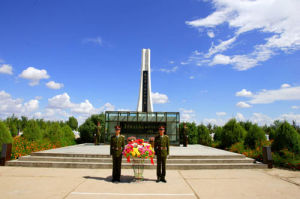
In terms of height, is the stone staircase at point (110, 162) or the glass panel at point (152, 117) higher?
the glass panel at point (152, 117)

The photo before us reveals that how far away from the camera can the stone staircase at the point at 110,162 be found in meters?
9.34

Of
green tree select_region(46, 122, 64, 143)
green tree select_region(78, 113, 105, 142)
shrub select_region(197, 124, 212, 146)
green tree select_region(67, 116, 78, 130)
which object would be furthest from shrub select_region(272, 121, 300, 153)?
green tree select_region(67, 116, 78, 130)

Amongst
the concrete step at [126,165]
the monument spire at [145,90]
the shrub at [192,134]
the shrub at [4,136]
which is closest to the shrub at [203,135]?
A: the shrub at [192,134]

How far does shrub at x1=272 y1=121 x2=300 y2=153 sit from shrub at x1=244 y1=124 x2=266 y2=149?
2.37 m

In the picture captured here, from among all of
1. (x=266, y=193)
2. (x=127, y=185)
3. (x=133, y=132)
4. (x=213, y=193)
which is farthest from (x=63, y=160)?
(x=133, y=132)

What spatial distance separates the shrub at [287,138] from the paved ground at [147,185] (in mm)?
2875

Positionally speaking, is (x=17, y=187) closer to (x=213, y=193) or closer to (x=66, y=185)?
(x=66, y=185)

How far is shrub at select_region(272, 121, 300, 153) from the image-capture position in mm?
10781

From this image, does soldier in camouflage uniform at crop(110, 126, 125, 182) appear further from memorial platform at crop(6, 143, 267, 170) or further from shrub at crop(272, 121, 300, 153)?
shrub at crop(272, 121, 300, 153)

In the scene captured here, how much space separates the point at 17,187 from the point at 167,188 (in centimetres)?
487

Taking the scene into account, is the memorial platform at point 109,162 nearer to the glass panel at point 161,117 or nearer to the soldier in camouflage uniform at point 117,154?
Result: the soldier in camouflage uniform at point 117,154

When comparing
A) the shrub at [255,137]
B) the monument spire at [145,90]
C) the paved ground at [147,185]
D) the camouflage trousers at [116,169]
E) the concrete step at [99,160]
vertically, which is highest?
the monument spire at [145,90]

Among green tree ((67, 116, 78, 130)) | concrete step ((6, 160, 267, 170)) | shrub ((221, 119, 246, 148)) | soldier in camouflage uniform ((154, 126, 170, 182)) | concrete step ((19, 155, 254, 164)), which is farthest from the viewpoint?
green tree ((67, 116, 78, 130))

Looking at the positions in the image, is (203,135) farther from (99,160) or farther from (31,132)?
(31,132)
